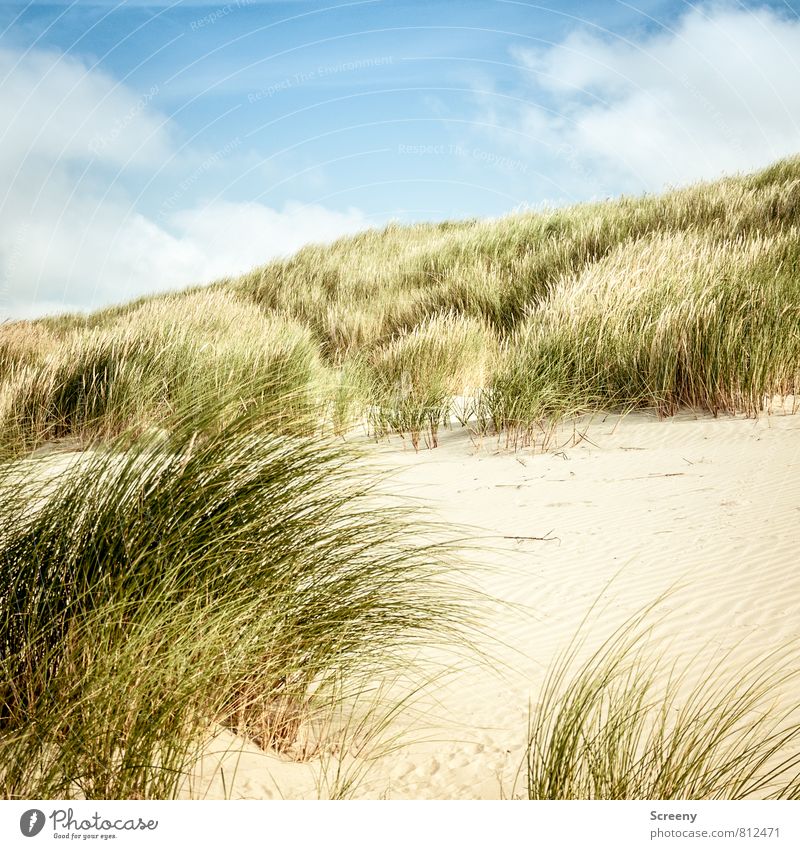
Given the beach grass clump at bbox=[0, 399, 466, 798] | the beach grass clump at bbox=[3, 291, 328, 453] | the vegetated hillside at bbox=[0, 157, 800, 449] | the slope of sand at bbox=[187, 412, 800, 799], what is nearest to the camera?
the beach grass clump at bbox=[0, 399, 466, 798]

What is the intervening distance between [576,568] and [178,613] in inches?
70.0

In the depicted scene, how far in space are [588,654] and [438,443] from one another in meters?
3.24

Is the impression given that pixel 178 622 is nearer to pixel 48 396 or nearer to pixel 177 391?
pixel 177 391

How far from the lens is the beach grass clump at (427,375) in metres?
5.59

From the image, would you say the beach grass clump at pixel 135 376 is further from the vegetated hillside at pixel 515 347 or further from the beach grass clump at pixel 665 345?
the beach grass clump at pixel 665 345
